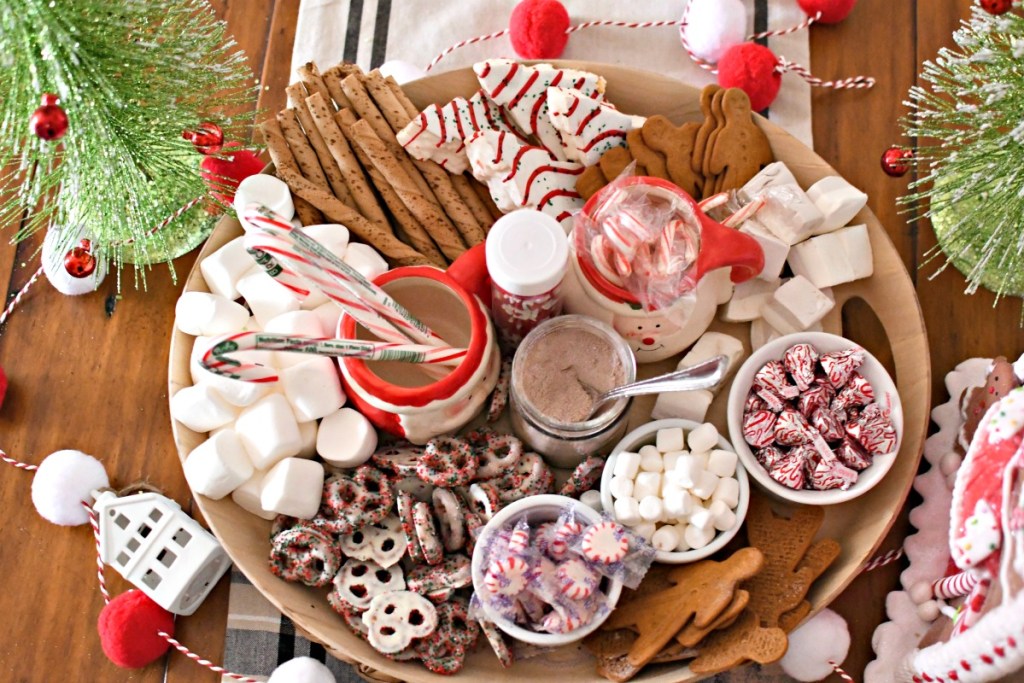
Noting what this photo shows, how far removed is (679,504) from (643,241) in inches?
12.0

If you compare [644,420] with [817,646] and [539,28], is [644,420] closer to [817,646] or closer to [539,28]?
[817,646]

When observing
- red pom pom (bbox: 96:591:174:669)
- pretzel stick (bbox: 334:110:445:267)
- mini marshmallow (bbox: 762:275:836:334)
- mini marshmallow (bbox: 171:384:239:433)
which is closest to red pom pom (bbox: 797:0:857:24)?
mini marshmallow (bbox: 762:275:836:334)

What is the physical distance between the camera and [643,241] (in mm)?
1085

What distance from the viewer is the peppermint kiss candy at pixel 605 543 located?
3.41 ft

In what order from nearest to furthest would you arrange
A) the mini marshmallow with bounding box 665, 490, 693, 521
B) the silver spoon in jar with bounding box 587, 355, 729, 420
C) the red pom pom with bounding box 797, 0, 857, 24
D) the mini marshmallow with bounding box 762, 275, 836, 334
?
the silver spoon in jar with bounding box 587, 355, 729, 420, the mini marshmallow with bounding box 665, 490, 693, 521, the mini marshmallow with bounding box 762, 275, 836, 334, the red pom pom with bounding box 797, 0, 857, 24

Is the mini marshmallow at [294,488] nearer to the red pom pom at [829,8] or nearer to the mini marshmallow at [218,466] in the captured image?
the mini marshmallow at [218,466]

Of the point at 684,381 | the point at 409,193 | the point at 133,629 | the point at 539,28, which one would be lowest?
the point at 133,629

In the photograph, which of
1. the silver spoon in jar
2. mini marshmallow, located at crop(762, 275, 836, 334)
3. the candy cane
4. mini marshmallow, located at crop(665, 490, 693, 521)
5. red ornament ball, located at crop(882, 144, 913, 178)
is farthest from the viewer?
red ornament ball, located at crop(882, 144, 913, 178)

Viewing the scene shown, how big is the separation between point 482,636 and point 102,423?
2.12 ft

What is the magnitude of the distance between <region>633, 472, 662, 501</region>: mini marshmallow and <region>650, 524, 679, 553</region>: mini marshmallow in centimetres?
5

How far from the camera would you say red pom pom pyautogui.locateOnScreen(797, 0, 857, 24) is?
1444 millimetres

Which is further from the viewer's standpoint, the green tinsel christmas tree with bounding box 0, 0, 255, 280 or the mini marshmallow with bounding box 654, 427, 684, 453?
the mini marshmallow with bounding box 654, 427, 684, 453

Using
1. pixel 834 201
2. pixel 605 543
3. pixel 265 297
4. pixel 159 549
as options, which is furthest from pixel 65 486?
pixel 834 201

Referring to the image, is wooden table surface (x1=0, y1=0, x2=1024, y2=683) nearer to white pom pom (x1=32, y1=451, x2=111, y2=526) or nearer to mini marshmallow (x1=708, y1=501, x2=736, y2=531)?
white pom pom (x1=32, y1=451, x2=111, y2=526)
